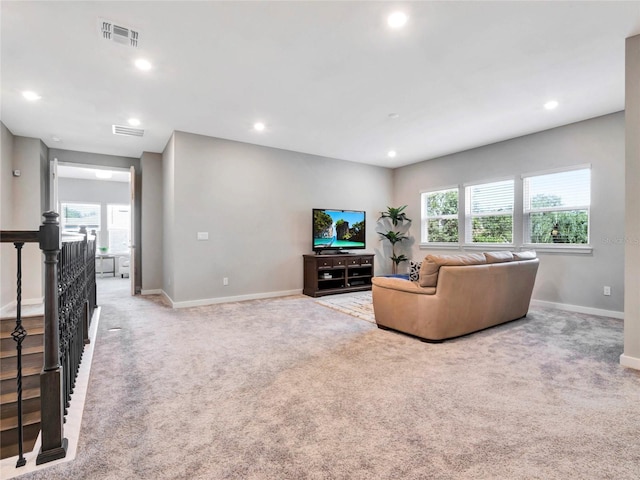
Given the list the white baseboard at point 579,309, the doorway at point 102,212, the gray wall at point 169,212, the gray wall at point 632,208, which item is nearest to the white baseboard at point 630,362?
the gray wall at point 632,208

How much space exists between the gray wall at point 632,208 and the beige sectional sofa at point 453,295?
106 centimetres

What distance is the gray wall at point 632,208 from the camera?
8.30 ft

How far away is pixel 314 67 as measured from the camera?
2.98m

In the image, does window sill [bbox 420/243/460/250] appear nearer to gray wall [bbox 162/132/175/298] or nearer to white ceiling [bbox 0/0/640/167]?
white ceiling [bbox 0/0/640/167]

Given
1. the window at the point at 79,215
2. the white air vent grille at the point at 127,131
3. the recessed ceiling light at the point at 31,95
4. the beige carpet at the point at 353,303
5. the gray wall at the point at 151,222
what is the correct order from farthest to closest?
the window at the point at 79,215
the gray wall at the point at 151,222
the white air vent grille at the point at 127,131
the beige carpet at the point at 353,303
the recessed ceiling light at the point at 31,95

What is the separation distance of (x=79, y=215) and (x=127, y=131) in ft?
18.9

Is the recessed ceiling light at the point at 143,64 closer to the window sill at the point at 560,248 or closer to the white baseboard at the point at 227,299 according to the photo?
the white baseboard at the point at 227,299

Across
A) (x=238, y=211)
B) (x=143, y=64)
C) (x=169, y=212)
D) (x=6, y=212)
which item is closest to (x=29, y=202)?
(x=6, y=212)

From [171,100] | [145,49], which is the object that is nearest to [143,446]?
[145,49]

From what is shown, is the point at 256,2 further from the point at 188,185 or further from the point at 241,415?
the point at 188,185

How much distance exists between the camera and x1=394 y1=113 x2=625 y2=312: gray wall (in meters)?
4.06

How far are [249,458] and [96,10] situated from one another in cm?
296

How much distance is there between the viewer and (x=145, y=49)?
267 cm

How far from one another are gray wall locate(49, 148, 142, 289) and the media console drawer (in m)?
3.13
